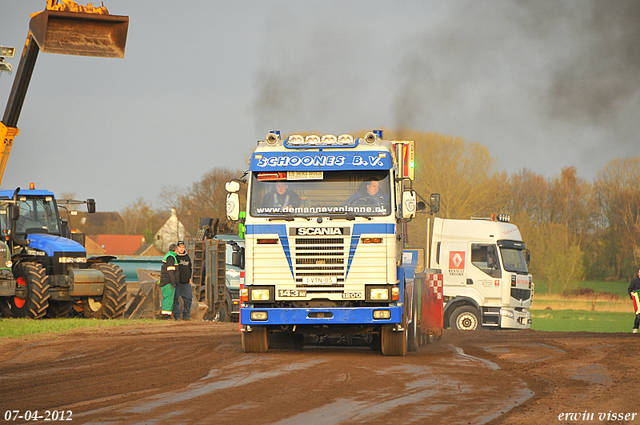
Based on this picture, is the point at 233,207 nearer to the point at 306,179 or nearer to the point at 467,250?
the point at 306,179

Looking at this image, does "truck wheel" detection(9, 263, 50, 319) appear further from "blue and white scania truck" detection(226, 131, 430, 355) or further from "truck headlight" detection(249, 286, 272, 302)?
"truck headlight" detection(249, 286, 272, 302)

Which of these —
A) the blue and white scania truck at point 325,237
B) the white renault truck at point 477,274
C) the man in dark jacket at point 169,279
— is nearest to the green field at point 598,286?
the white renault truck at point 477,274

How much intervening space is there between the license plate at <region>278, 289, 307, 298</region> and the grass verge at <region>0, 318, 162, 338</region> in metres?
5.73

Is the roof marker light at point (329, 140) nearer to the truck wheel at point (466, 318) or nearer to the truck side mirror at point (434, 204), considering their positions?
the truck side mirror at point (434, 204)

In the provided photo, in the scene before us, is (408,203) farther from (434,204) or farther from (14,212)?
(14,212)

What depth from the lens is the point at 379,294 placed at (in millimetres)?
11352

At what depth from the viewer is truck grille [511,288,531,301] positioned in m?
22.4

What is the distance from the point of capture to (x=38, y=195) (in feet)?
62.5

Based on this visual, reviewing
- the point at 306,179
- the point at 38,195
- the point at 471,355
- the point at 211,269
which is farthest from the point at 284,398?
the point at 211,269

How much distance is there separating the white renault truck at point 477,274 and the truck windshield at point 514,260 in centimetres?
3

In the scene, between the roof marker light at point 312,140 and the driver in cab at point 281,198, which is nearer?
the driver in cab at point 281,198

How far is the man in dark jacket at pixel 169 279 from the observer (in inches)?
757

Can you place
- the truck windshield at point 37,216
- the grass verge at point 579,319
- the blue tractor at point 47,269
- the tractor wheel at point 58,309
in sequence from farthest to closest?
the grass verge at point 579,319 → the tractor wheel at point 58,309 → the truck windshield at point 37,216 → the blue tractor at point 47,269

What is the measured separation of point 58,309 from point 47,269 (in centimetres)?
129
